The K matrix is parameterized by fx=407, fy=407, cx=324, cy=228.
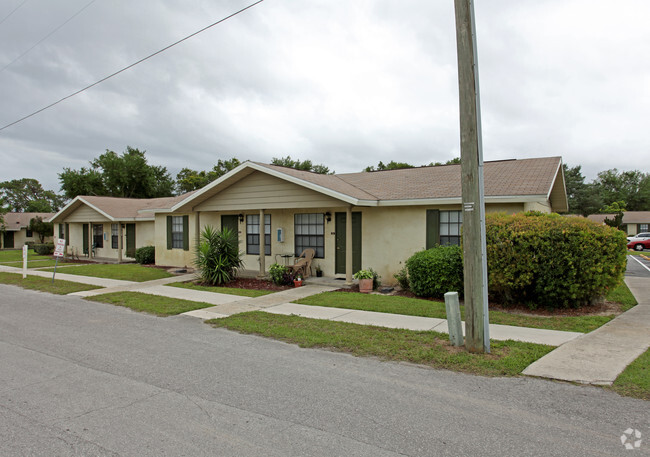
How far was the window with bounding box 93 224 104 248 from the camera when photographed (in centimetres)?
2527

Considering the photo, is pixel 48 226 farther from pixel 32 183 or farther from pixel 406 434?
pixel 32 183

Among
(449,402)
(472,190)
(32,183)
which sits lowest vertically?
(449,402)

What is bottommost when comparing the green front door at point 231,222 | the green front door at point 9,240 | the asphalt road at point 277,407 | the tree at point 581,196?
the asphalt road at point 277,407

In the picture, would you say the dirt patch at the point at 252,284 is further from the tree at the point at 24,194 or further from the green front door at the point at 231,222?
the tree at the point at 24,194

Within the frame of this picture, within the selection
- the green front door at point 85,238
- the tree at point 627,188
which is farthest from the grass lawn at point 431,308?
the tree at point 627,188

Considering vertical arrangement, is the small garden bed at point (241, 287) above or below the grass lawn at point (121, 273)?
below

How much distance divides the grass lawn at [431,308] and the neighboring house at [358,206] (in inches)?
95.9

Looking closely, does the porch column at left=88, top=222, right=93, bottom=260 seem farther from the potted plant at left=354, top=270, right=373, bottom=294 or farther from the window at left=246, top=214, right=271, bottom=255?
the potted plant at left=354, top=270, right=373, bottom=294

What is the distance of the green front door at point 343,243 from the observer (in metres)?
13.4

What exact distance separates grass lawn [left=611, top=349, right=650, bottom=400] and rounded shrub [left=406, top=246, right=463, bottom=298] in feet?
16.1

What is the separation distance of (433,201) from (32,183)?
105 meters

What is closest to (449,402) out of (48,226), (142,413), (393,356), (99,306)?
(393,356)

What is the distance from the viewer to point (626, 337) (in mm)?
6508

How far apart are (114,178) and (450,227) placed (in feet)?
132
